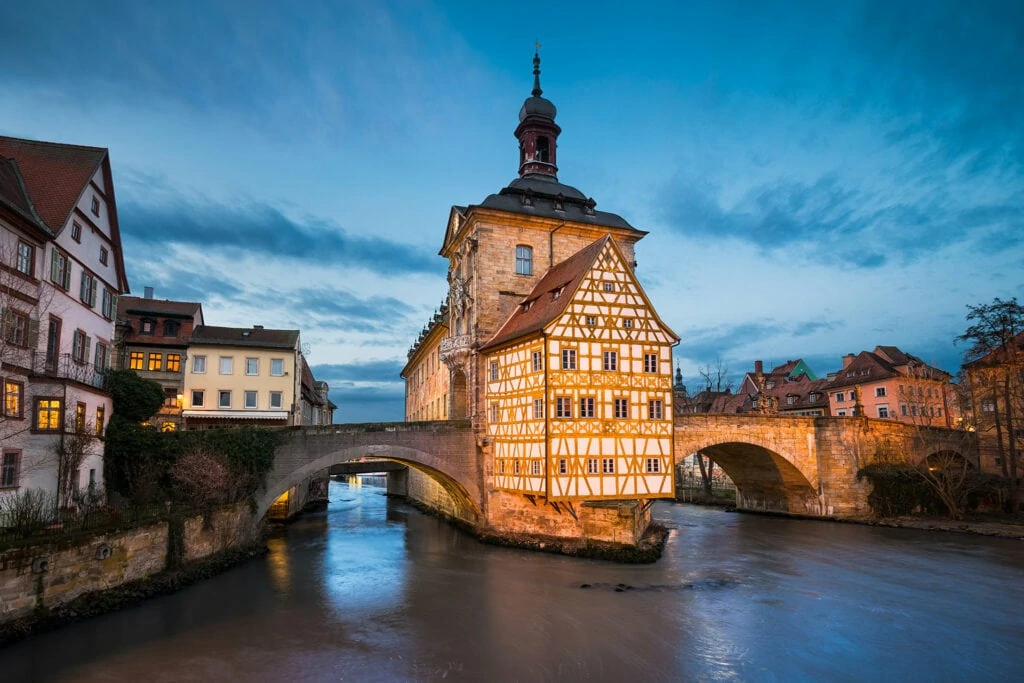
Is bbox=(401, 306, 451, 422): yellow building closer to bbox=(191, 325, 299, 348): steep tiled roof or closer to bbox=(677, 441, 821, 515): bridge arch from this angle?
bbox=(191, 325, 299, 348): steep tiled roof

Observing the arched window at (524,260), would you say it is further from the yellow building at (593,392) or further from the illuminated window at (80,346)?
the illuminated window at (80,346)

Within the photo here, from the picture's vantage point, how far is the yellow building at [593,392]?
2231cm

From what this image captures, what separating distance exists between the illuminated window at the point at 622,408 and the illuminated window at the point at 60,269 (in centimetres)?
A: 1713

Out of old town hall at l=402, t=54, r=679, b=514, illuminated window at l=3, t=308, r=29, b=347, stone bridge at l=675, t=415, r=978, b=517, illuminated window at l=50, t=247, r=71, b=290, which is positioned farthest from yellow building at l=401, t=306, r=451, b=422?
illuminated window at l=3, t=308, r=29, b=347

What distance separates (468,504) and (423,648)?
13511 mm

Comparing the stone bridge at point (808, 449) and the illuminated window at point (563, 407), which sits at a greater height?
the illuminated window at point (563, 407)

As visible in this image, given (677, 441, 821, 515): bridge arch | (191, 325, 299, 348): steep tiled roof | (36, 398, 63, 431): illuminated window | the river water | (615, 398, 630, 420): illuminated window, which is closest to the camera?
the river water

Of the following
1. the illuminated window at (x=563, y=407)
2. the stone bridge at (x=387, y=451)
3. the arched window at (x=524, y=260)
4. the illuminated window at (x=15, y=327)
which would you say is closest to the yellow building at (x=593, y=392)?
the illuminated window at (x=563, y=407)

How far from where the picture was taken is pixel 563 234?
29.8 m

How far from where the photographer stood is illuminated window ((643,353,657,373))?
23719 mm

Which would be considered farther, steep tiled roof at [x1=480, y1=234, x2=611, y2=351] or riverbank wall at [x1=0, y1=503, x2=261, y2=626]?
steep tiled roof at [x1=480, y1=234, x2=611, y2=351]

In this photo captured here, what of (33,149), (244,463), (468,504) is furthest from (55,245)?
(468,504)

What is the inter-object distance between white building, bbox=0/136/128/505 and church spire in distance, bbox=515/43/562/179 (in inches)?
722

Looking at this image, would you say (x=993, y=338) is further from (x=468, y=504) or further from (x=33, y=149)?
(x=33, y=149)
